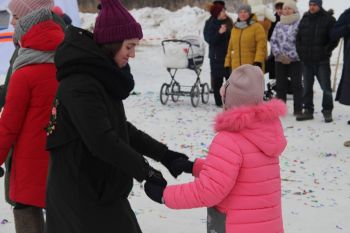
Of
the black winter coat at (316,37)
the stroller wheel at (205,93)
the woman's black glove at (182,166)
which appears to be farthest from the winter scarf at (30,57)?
the stroller wheel at (205,93)

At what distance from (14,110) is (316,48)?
608cm

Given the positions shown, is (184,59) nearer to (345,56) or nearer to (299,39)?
(299,39)

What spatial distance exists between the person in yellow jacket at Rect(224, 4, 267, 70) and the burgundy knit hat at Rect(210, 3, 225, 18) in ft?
2.99

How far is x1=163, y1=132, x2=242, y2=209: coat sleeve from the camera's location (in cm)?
223

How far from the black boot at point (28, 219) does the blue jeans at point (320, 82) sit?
233 inches

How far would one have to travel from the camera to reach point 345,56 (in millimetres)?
6773

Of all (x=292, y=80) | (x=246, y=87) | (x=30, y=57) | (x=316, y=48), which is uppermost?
(x=30, y=57)

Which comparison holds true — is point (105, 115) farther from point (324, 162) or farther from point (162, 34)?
point (162, 34)

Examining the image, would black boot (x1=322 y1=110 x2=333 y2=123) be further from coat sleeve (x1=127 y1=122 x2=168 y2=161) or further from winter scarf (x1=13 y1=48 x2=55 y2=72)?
winter scarf (x1=13 y1=48 x2=55 y2=72)

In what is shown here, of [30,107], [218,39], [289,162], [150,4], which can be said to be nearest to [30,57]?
[30,107]

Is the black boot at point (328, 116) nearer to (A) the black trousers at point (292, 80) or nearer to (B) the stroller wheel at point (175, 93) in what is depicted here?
(A) the black trousers at point (292, 80)

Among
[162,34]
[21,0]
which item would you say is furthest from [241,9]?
[162,34]

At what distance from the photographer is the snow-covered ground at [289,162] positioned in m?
4.32

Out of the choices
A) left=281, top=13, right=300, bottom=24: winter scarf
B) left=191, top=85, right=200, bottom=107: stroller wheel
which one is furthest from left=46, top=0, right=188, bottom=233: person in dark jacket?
left=191, top=85, right=200, bottom=107: stroller wheel
